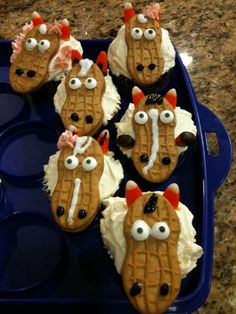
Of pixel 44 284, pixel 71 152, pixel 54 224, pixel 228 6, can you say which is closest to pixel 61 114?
pixel 71 152

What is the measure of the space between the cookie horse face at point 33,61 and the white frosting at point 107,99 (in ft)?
0.23

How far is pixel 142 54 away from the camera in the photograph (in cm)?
120

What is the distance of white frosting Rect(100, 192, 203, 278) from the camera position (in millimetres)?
907

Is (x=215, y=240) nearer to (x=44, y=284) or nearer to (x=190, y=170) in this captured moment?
(x=190, y=170)

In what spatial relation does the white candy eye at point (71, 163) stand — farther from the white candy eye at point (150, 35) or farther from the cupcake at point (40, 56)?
the white candy eye at point (150, 35)

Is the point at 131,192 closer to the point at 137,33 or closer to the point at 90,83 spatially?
the point at 90,83

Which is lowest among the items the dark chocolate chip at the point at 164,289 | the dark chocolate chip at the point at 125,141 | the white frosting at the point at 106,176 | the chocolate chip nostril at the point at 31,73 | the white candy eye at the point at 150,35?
the dark chocolate chip at the point at 164,289

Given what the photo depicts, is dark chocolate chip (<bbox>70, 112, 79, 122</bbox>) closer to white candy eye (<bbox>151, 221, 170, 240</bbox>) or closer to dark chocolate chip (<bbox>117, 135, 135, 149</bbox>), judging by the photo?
dark chocolate chip (<bbox>117, 135, 135, 149</bbox>)

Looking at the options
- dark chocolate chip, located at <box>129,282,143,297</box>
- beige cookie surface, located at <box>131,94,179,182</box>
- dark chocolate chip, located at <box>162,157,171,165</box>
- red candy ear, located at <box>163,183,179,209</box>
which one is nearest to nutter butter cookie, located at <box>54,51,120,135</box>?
beige cookie surface, located at <box>131,94,179,182</box>

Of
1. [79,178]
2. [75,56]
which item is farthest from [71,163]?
[75,56]

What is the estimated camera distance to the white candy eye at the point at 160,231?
85 cm

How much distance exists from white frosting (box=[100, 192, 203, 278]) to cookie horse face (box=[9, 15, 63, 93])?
478 millimetres

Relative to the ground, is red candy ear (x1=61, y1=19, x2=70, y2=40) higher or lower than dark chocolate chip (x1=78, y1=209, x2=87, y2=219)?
higher

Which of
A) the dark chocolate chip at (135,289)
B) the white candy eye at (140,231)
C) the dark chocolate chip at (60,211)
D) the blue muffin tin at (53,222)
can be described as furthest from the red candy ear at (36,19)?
the dark chocolate chip at (135,289)
